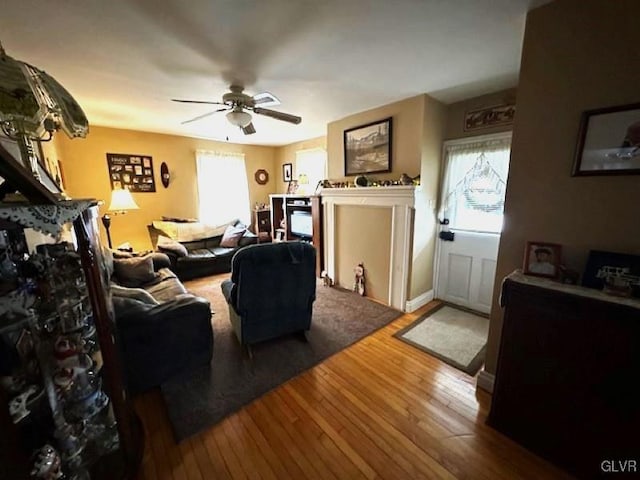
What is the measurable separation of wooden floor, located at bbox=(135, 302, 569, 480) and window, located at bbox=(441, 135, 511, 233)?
1.70 m

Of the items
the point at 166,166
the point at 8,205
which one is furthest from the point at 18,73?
the point at 166,166

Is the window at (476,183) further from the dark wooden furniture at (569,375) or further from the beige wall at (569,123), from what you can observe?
the dark wooden furniture at (569,375)

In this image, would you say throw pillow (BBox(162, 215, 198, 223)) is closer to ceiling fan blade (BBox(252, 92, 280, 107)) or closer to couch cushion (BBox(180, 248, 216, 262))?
couch cushion (BBox(180, 248, 216, 262))

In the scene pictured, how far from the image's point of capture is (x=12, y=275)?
37.3 inches

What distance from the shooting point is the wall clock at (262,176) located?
5.62 m

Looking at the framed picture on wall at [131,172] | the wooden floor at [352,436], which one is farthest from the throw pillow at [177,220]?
the wooden floor at [352,436]

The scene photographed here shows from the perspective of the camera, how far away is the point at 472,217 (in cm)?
288

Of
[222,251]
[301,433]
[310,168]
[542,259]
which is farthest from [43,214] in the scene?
[310,168]

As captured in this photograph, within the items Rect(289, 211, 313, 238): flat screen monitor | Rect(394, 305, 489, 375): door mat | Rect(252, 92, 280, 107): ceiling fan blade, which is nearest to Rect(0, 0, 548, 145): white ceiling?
Rect(252, 92, 280, 107): ceiling fan blade

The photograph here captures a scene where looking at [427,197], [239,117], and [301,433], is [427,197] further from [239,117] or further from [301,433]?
[301,433]

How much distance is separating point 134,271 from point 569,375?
365 cm

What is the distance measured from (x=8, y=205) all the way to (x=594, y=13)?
107 inches

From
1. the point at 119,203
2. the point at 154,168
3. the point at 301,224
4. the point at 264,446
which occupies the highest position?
the point at 154,168

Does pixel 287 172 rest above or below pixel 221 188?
above
